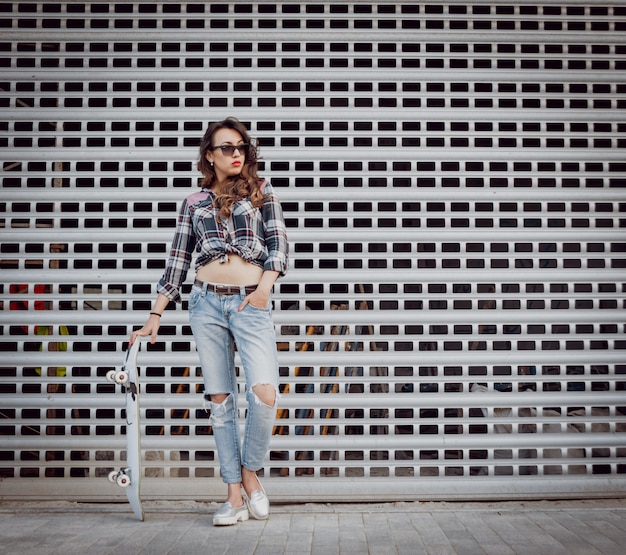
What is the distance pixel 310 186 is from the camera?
4.79m

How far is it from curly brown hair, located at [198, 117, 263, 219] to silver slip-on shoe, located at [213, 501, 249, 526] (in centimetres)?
172

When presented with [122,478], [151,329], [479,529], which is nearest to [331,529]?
[479,529]

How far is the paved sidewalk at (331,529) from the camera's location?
341cm

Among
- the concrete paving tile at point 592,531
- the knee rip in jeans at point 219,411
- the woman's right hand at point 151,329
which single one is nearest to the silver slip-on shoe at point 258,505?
the knee rip in jeans at point 219,411

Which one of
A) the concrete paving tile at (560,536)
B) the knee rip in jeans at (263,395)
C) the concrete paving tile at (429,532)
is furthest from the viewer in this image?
the knee rip in jeans at (263,395)

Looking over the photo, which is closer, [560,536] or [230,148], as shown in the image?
[560,536]

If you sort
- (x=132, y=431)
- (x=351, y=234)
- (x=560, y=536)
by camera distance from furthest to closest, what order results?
(x=351, y=234), (x=132, y=431), (x=560, y=536)

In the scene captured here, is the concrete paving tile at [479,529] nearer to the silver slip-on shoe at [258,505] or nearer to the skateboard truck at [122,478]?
the silver slip-on shoe at [258,505]

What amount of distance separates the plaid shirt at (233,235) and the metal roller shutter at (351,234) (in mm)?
A: 784

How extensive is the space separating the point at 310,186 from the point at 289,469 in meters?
2.06

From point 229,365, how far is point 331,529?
1.13 meters

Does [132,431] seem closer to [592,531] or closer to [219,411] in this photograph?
[219,411]

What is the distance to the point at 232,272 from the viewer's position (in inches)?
150

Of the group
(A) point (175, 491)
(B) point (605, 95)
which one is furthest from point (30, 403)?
(B) point (605, 95)
